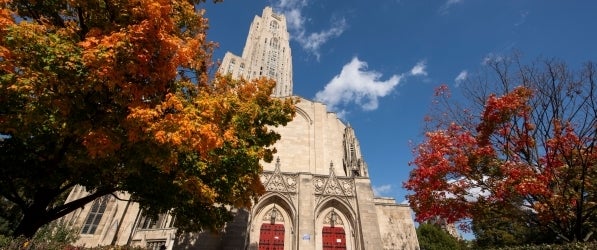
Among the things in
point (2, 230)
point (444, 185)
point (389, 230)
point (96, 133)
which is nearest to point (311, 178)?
point (389, 230)

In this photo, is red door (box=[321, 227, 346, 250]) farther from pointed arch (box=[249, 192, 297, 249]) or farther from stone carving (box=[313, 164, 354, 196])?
stone carving (box=[313, 164, 354, 196])

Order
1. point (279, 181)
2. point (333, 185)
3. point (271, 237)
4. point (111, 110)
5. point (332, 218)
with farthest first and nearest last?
point (333, 185) → point (279, 181) → point (332, 218) → point (271, 237) → point (111, 110)

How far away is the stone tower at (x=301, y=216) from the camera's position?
18125 millimetres

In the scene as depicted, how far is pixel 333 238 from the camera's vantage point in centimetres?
1958

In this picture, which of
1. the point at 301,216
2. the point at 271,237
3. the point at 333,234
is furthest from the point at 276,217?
the point at 333,234

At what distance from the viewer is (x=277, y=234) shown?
63.0 ft

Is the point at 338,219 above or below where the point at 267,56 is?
below

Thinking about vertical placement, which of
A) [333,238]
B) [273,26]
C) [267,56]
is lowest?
[333,238]

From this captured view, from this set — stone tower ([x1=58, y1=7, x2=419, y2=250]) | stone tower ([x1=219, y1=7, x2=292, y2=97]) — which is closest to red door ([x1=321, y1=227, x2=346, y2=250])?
stone tower ([x1=58, y1=7, x2=419, y2=250])

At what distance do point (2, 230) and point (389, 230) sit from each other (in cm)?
3108

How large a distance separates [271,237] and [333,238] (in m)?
4.41

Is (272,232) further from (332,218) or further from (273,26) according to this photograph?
(273,26)

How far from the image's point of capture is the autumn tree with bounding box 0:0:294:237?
232 inches

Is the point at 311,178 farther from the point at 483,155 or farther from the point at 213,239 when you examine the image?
the point at 483,155
